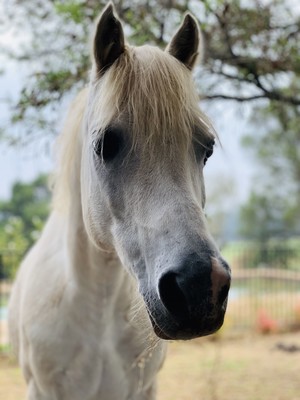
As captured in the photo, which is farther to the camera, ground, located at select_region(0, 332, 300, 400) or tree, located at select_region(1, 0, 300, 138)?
ground, located at select_region(0, 332, 300, 400)

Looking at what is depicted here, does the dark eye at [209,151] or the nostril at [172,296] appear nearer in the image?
the nostril at [172,296]

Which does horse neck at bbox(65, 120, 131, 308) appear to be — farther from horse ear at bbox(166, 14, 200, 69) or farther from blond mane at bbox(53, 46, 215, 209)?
horse ear at bbox(166, 14, 200, 69)

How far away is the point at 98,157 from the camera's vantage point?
1.98 meters

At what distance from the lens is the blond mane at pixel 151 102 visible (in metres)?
1.80

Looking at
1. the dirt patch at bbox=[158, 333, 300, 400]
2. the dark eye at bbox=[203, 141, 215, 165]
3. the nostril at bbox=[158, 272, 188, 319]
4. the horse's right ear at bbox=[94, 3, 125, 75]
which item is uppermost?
the horse's right ear at bbox=[94, 3, 125, 75]

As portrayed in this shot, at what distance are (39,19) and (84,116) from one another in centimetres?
238

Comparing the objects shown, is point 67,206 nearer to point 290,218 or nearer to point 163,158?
Answer: point 163,158

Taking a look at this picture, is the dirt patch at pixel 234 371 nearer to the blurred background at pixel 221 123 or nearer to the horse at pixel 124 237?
the blurred background at pixel 221 123

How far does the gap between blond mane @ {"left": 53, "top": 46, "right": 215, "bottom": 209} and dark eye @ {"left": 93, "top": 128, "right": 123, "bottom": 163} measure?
28 millimetres

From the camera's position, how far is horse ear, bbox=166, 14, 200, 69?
2.24 metres

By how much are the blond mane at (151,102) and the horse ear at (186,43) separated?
0.56ft

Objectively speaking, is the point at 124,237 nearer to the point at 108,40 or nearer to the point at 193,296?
the point at 193,296

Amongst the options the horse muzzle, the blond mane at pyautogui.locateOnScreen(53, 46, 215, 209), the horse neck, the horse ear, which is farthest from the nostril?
the horse ear

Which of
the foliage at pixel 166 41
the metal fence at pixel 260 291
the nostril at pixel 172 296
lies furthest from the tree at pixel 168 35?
the metal fence at pixel 260 291
